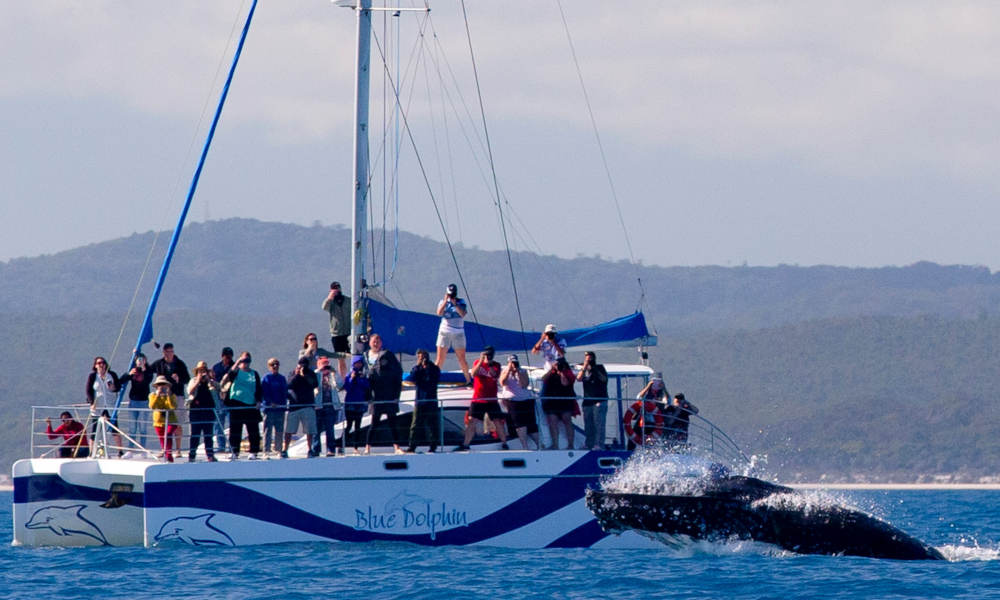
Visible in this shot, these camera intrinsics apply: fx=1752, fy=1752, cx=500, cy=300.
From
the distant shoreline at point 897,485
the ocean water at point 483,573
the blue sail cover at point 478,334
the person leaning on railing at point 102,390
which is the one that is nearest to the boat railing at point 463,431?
the person leaning on railing at point 102,390

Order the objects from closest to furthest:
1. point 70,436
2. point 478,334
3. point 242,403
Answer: point 242,403, point 70,436, point 478,334

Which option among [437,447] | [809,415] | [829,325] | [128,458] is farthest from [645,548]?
[829,325]

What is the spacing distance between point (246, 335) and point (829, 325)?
55059mm

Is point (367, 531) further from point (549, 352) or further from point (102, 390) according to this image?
point (102, 390)

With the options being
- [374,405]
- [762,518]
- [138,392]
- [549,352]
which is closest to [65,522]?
[138,392]

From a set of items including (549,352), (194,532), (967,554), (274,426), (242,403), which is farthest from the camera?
(549,352)

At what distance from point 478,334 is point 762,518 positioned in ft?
18.3

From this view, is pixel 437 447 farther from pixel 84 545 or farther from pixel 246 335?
pixel 246 335

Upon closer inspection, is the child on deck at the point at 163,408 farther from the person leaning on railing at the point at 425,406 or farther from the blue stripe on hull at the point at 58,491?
the person leaning on railing at the point at 425,406

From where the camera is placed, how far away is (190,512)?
897 inches

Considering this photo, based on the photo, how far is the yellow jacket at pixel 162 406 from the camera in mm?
23641

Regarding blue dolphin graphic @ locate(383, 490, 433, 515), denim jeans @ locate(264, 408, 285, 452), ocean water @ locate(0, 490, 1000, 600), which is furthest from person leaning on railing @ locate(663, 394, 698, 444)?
denim jeans @ locate(264, 408, 285, 452)

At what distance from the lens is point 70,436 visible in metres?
25.0

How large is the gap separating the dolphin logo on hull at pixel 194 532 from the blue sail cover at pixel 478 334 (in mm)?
3978
